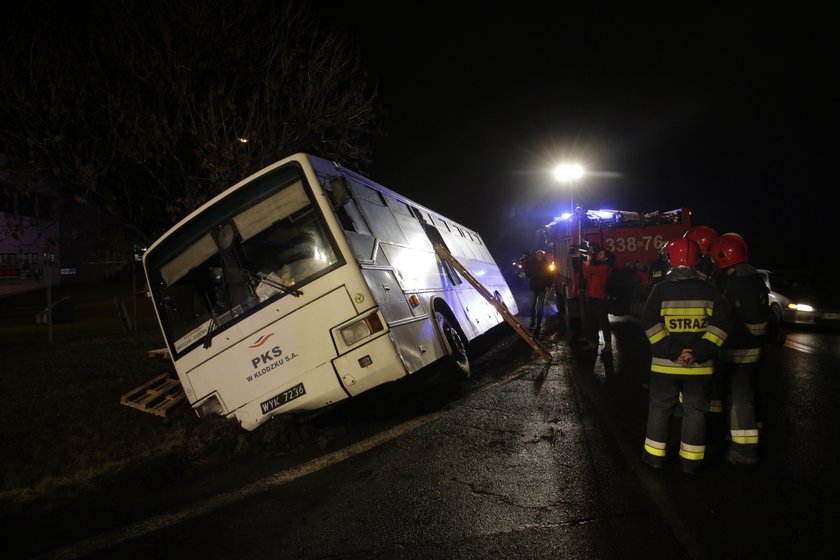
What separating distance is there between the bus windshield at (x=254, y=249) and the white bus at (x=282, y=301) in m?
0.01

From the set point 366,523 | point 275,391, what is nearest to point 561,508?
point 366,523

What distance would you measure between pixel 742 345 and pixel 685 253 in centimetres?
95

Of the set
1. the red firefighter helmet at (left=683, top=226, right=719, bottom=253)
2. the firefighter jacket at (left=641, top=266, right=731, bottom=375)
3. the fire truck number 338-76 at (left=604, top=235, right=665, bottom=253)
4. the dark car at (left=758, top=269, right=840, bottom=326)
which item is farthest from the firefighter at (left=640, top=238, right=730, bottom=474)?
the fire truck number 338-76 at (left=604, top=235, right=665, bottom=253)

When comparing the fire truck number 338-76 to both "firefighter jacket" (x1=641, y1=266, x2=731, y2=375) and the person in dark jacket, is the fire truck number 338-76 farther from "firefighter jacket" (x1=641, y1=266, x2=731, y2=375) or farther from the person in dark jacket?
"firefighter jacket" (x1=641, y1=266, x2=731, y2=375)

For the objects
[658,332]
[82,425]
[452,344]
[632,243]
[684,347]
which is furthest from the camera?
[632,243]

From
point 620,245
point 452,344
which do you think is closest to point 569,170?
point 620,245

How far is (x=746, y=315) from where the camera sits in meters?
4.16

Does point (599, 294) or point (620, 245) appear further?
point (620, 245)

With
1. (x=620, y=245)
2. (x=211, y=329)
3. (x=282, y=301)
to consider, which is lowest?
(x=620, y=245)

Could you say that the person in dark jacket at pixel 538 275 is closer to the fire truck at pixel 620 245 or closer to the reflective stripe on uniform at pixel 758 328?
the fire truck at pixel 620 245

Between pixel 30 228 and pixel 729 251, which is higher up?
pixel 30 228

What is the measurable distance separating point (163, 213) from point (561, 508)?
10.6 metres

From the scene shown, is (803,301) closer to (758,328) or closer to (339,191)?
(758,328)

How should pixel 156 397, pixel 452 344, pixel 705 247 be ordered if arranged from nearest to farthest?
pixel 705 247, pixel 156 397, pixel 452 344
